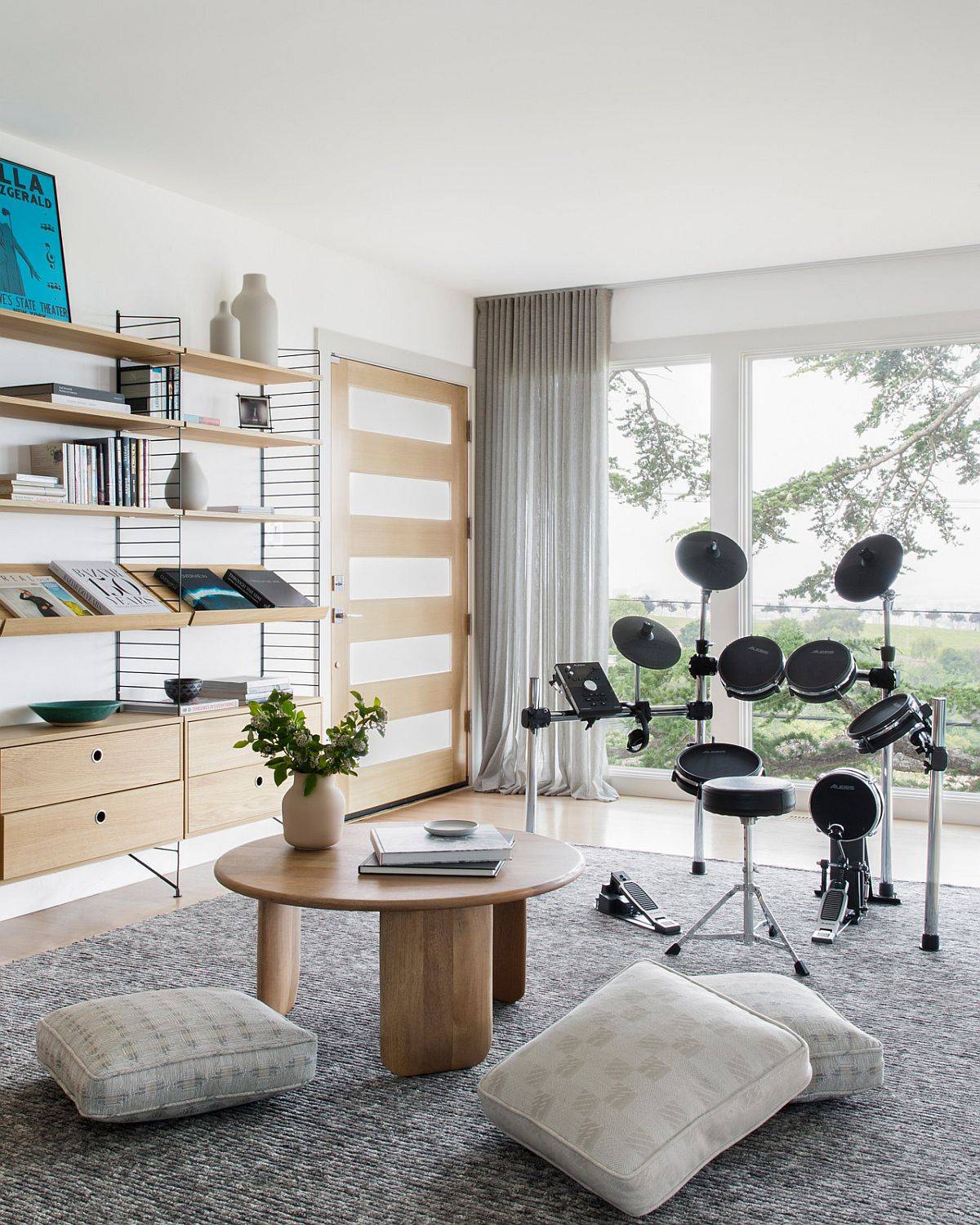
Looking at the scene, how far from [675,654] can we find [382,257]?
8.10ft

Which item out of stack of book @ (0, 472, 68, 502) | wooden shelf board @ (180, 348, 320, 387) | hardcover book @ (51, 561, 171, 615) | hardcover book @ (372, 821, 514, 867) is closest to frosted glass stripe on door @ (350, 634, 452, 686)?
wooden shelf board @ (180, 348, 320, 387)

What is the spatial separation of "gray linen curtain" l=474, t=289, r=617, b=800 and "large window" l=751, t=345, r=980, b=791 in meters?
0.86

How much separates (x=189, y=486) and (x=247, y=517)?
0.99 feet

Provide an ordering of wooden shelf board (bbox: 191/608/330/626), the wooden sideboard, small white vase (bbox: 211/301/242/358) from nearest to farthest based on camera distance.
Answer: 1. the wooden sideboard
2. wooden shelf board (bbox: 191/608/330/626)
3. small white vase (bbox: 211/301/242/358)

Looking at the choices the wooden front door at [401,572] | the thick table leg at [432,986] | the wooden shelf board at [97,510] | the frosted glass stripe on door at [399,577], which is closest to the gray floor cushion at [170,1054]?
the thick table leg at [432,986]

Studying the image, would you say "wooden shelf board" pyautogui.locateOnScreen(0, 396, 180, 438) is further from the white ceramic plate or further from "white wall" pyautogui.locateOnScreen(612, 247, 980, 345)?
"white wall" pyautogui.locateOnScreen(612, 247, 980, 345)

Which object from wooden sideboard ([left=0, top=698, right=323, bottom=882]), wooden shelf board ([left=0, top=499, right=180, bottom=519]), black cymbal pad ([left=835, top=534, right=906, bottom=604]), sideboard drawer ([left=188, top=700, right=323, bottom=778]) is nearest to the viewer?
wooden sideboard ([left=0, top=698, right=323, bottom=882])

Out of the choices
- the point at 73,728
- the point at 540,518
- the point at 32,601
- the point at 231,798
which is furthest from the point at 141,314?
the point at 540,518

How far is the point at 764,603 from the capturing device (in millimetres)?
5836

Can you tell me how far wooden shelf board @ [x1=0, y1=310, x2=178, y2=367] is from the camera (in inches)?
142

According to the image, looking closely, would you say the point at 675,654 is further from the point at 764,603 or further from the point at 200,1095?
the point at 200,1095

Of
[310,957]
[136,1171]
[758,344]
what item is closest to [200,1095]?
[136,1171]

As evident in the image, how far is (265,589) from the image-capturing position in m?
4.65

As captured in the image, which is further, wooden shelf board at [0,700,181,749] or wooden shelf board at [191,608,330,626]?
wooden shelf board at [191,608,330,626]
